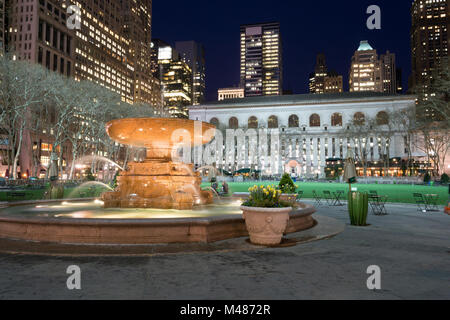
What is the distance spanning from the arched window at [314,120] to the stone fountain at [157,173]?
295 feet

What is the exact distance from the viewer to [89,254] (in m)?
5.94

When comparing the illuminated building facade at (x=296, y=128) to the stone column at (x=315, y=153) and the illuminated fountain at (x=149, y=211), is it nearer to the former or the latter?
the stone column at (x=315, y=153)

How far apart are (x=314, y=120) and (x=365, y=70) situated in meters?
120

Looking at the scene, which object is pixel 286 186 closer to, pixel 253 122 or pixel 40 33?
pixel 253 122

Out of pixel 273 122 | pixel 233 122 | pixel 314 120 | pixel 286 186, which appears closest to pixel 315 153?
pixel 314 120

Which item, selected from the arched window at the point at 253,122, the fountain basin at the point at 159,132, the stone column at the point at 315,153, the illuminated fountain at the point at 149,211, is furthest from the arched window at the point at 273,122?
the fountain basin at the point at 159,132

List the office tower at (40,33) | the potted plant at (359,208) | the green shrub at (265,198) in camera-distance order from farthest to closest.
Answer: the office tower at (40,33) → the potted plant at (359,208) → the green shrub at (265,198)

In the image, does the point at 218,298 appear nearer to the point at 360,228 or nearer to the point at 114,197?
the point at 360,228

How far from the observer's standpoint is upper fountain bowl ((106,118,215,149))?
1038 cm

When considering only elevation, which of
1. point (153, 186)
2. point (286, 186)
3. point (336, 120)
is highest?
point (336, 120)

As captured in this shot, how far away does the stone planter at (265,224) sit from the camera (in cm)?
684

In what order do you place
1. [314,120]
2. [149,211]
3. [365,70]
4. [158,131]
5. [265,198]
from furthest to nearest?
1. [365,70]
2. [314,120]
3. [158,131]
4. [149,211]
5. [265,198]

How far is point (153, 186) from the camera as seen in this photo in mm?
11070
